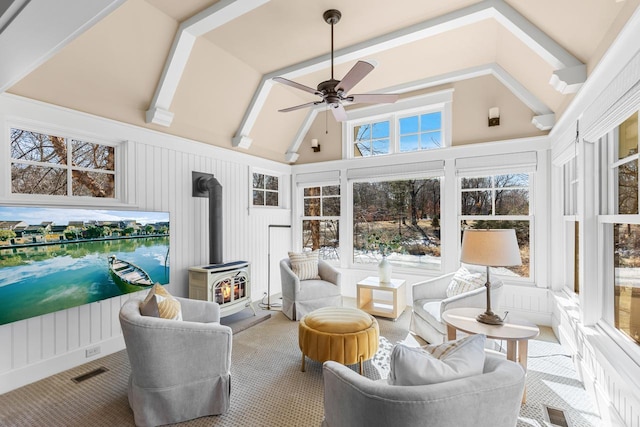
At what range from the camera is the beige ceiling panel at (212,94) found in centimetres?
357

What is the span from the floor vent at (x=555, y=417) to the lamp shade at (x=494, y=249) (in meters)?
1.08

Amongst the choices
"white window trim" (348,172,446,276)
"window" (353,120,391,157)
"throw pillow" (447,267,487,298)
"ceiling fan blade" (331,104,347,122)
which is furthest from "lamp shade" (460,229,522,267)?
"window" (353,120,391,157)

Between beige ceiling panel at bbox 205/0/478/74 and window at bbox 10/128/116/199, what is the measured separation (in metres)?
1.81

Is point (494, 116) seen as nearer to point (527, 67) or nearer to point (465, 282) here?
point (527, 67)

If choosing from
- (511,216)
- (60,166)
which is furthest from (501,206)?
(60,166)


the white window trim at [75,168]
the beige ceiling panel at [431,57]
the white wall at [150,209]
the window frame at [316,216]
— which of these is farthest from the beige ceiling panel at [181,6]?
Result: the window frame at [316,216]

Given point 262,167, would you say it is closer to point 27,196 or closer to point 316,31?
point 316,31

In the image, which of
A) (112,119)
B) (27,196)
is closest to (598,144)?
(112,119)

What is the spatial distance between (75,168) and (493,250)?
3.90m

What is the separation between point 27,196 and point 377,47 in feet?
12.3

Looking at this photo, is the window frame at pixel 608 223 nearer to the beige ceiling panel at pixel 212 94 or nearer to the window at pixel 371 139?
the window at pixel 371 139

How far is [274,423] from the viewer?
81.9 inches

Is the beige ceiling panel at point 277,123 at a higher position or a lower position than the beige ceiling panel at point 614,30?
higher

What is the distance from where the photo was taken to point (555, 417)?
213 centimetres
